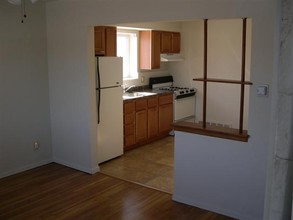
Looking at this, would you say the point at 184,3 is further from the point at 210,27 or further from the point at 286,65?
the point at 210,27

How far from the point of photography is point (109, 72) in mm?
4906

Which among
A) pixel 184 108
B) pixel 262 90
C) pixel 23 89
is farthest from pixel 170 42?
pixel 262 90

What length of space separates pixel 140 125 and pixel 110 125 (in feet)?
3.15

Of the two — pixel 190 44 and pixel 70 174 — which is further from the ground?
pixel 190 44

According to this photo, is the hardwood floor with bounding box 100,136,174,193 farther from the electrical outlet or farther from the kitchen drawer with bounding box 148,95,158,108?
the electrical outlet

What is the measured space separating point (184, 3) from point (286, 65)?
245 cm

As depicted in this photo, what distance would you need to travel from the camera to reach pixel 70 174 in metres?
4.68

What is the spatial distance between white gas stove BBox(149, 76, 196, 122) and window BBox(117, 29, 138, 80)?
1.69ft

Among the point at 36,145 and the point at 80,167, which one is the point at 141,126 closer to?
the point at 80,167

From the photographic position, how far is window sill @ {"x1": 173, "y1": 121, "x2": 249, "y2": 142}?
129 inches

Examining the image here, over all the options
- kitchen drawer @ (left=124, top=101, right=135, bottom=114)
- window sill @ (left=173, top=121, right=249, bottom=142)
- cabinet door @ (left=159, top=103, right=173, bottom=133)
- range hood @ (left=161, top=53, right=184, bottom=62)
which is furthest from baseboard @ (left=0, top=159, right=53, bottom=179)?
range hood @ (left=161, top=53, right=184, bottom=62)

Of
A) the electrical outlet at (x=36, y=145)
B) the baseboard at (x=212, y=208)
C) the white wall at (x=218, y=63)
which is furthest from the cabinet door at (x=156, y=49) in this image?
the baseboard at (x=212, y=208)

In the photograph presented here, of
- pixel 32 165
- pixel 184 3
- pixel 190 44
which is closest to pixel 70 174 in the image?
pixel 32 165

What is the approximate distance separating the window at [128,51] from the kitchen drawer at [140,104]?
79cm
